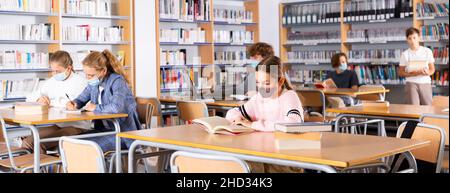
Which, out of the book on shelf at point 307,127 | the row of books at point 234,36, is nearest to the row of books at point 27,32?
the row of books at point 234,36

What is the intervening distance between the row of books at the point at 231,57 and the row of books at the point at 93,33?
1.75m

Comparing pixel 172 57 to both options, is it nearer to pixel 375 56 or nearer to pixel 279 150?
pixel 375 56

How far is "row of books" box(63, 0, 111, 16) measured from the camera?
6980 mm

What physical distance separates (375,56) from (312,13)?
1.32 metres

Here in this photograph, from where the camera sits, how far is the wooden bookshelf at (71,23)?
6.70 metres

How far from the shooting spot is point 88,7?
23.6ft

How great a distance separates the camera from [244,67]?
→ 911cm

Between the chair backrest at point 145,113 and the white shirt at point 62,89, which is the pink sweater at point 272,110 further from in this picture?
the white shirt at point 62,89

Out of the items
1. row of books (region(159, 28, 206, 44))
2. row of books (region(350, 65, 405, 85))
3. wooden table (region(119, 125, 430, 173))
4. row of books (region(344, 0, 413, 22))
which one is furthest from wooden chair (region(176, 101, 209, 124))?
row of books (region(344, 0, 413, 22))

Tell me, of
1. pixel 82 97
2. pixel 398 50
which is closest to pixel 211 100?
pixel 82 97

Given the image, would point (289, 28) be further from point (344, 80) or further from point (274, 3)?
point (344, 80)

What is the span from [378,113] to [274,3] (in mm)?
5487

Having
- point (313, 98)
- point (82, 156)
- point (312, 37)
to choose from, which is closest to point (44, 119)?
point (82, 156)

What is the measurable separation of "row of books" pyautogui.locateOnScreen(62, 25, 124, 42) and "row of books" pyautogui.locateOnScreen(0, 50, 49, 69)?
1.27ft
